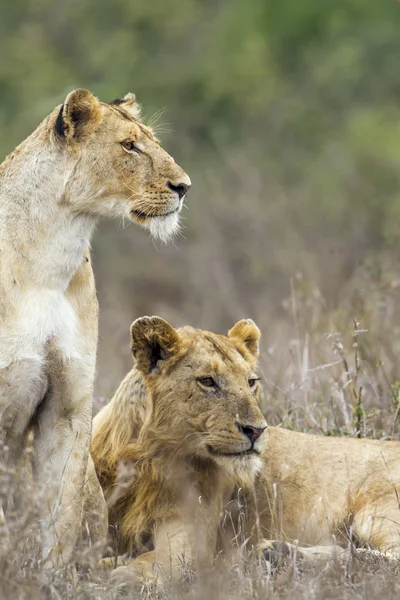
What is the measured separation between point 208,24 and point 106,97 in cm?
652

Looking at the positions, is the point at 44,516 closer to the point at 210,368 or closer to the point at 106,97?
the point at 210,368

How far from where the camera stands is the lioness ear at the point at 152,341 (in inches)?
223

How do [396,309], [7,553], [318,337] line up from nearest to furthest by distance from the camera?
1. [7,553]
2. [318,337]
3. [396,309]

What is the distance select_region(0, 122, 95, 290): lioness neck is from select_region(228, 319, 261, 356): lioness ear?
977 millimetres

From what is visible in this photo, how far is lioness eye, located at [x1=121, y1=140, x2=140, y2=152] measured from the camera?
5480 millimetres

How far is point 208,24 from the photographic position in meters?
20.0

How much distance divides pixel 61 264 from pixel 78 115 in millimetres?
631

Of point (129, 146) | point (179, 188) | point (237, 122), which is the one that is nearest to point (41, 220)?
point (129, 146)

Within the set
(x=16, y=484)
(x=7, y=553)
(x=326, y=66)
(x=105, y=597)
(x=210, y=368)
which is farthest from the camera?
(x=326, y=66)

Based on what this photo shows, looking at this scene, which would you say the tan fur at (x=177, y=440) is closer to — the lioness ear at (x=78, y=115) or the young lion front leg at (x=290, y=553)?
the young lion front leg at (x=290, y=553)

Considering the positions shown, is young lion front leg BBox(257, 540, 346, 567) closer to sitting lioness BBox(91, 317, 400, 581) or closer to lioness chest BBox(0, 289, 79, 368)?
sitting lioness BBox(91, 317, 400, 581)

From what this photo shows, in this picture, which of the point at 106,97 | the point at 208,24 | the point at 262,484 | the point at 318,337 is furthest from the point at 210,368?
the point at 208,24

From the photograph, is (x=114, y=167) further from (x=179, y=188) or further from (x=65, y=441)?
(x=65, y=441)

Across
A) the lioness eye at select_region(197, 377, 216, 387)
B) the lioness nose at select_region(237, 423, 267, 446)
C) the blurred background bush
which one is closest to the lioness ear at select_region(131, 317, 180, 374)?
the lioness eye at select_region(197, 377, 216, 387)
